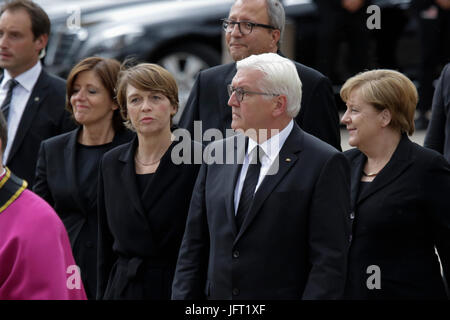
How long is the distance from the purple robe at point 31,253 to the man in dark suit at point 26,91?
2793 mm

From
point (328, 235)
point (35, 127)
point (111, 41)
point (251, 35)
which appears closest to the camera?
point (328, 235)

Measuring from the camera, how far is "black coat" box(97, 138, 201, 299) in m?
5.05

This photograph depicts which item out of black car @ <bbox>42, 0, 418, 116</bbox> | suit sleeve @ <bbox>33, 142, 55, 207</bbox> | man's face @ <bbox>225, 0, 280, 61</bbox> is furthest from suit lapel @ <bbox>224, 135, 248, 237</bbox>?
black car @ <bbox>42, 0, 418, 116</bbox>

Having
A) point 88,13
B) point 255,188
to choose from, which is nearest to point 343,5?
point 88,13

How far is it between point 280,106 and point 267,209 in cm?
45

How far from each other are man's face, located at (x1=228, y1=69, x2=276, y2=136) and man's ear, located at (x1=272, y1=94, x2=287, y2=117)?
0.05 feet

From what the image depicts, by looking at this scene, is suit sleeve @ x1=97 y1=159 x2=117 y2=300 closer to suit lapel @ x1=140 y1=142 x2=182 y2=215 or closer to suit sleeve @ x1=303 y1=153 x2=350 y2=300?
suit lapel @ x1=140 y1=142 x2=182 y2=215

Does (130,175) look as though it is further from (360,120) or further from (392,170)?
(392,170)

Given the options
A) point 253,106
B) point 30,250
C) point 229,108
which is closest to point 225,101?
point 229,108

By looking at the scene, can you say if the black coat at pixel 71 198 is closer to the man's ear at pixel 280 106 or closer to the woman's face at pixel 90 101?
the woman's face at pixel 90 101

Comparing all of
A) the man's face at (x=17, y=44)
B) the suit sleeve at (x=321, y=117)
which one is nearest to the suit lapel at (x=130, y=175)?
the suit sleeve at (x=321, y=117)

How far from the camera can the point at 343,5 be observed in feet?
33.1

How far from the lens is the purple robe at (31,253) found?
3.69 m

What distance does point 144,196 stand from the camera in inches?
202
